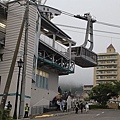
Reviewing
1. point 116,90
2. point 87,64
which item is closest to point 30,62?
point 87,64

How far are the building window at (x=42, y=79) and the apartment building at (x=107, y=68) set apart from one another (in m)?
72.9

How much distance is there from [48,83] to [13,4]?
1644 centimetres

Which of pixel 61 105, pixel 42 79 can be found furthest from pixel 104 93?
pixel 61 105

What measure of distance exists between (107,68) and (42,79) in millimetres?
77138

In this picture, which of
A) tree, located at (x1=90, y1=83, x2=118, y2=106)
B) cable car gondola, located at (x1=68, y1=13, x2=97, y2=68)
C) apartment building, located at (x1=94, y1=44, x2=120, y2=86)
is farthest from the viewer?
apartment building, located at (x1=94, y1=44, x2=120, y2=86)

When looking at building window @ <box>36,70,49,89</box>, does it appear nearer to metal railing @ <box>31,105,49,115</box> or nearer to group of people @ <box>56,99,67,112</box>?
group of people @ <box>56,99,67,112</box>

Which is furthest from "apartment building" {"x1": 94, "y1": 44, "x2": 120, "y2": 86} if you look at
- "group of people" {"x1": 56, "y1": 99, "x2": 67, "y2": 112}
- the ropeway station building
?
"group of people" {"x1": 56, "y1": 99, "x2": 67, "y2": 112}

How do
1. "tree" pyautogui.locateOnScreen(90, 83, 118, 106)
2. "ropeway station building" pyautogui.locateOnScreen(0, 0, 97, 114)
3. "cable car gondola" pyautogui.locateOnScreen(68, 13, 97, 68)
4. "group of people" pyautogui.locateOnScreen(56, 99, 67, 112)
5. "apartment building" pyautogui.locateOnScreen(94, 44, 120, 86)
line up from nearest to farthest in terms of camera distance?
"ropeway station building" pyautogui.locateOnScreen(0, 0, 97, 114)
"group of people" pyautogui.locateOnScreen(56, 99, 67, 112)
"cable car gondola" pyautogui.locateOnScreen(68, 13, 97, 68)
"tree" pyautogui.locateOnScreen(90, 83, 118, 106)
"apartment building" pyautogui.locateOnScreen(94, 44, 120, 86)

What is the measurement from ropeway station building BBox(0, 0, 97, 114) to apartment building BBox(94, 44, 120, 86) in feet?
200

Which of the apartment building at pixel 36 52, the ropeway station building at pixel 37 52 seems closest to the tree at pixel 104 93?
the ropeway station building at pixel 37 52

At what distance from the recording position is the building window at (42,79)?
42.3 m

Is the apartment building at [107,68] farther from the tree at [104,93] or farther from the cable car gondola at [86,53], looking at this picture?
the cable car gondola at [86,53]

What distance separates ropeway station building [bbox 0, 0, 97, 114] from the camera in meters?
32.3

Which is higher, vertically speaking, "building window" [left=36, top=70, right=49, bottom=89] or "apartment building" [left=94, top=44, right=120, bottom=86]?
"apartment building" [left=94, top=44, right=120, bottom=86]
